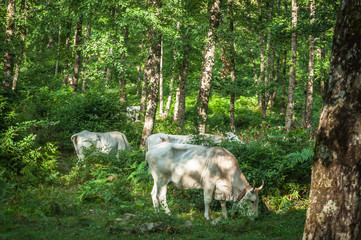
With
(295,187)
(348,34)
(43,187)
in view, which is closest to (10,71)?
(43,187)

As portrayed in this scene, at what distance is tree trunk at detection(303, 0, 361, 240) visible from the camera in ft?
15.6

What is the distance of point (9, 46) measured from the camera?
1616 cm

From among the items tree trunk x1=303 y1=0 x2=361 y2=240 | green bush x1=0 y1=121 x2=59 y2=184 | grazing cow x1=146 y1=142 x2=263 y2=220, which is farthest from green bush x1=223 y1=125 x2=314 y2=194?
green bush x1=0 y1=121 x2=59 y2=184

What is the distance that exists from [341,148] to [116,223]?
4.43m

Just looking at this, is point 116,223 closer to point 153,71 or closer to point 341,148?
point 341,148

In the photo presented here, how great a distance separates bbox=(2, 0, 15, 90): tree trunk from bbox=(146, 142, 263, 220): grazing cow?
1081 cm

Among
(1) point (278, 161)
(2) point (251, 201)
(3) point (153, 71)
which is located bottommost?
(2) point (251, 201)

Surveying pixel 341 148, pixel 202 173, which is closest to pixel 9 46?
pixel 202 173

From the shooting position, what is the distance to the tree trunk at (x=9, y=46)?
1653 cm

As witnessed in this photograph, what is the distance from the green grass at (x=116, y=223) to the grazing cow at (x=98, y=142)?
487 centimetres

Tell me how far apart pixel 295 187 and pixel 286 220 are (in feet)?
5.73

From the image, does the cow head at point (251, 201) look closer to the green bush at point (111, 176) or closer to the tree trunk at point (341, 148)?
the green bush at point (111, 176)

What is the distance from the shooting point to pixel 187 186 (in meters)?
9.40

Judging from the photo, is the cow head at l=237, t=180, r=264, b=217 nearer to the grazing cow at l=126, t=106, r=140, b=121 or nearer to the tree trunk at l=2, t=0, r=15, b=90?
the grazing cow at l=126, t=106, r=140, b=121
